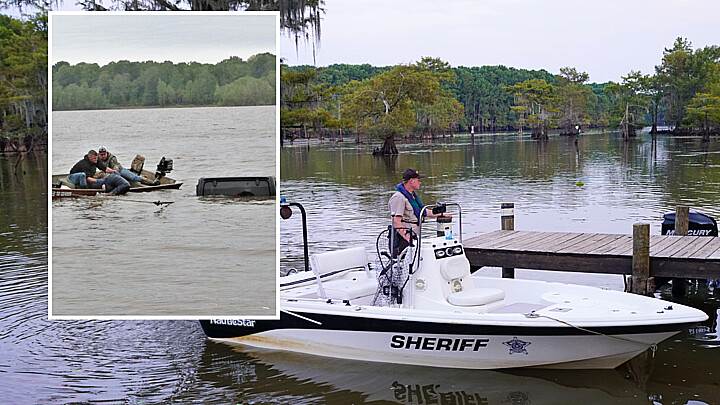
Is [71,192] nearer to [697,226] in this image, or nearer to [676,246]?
[676,246]

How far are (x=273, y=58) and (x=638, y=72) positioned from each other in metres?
99.9

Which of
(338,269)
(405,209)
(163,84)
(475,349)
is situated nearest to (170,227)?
(163,84)

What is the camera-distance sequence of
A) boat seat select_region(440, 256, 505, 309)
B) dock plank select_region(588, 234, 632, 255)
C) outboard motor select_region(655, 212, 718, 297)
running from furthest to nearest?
outboard motor select_region(655, 212, 718, 297)
dock plank select_region(588, 234, 632, 255)
boat seat select_region(440, 256, 505, 309)

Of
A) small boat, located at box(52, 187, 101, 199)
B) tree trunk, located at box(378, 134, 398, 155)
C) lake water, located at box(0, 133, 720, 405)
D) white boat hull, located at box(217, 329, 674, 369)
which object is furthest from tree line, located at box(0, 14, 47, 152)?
small boat, located at box(52, 187, 101, 199)

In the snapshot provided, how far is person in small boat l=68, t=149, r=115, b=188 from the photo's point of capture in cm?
600

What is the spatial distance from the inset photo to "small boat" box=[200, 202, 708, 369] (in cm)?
242

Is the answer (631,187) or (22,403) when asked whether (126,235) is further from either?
(631,187)

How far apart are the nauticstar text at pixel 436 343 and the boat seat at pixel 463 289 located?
456mm

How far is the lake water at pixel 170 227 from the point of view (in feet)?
19.5

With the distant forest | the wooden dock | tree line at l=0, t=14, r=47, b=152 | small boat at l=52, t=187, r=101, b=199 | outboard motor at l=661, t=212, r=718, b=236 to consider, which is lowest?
the wooden dock

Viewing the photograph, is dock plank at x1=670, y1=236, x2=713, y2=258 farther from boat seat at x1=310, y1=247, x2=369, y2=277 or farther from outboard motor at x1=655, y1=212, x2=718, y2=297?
boat seat at x1=310, y1=247, x2=369, y2=277

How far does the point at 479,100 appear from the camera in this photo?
16938 centimetres

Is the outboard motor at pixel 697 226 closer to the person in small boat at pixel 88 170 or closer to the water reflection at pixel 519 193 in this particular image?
Answer: the water reflection at pixel 519 193

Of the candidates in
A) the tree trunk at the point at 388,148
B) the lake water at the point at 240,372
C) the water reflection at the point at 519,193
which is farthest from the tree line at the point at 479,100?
the lake water at the point at 240,372
